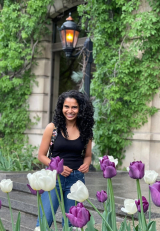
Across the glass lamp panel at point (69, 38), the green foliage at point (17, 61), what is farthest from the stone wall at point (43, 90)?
the glass lamp panel at point (69, 38)

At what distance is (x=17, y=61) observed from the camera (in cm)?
1108

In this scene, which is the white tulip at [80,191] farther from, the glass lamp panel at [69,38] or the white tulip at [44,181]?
the glass lamp panel at [69,38]

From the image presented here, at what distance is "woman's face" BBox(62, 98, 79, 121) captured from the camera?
3.23 m

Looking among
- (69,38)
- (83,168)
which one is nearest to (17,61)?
(69,38)

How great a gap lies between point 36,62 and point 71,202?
8622 millimetres

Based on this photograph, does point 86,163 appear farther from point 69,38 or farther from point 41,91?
point 41,91

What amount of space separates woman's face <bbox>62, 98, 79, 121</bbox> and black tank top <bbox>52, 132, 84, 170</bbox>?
6.4 inches

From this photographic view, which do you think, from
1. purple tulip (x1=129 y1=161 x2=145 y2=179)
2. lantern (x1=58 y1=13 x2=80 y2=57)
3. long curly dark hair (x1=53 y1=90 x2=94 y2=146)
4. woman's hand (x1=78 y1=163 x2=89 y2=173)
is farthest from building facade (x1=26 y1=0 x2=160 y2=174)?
purple tulip (x1=129 y1=161 x2=145 y2=179)

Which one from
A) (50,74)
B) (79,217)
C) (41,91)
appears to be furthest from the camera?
(50,74)

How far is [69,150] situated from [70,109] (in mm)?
328

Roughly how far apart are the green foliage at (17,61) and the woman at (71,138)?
7.62 meters

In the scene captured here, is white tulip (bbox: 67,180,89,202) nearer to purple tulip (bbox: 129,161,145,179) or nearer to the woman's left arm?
purple tulip (bbox: 129,161,145,179)

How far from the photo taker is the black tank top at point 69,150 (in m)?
3.20

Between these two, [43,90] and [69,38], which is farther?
[43,90]
